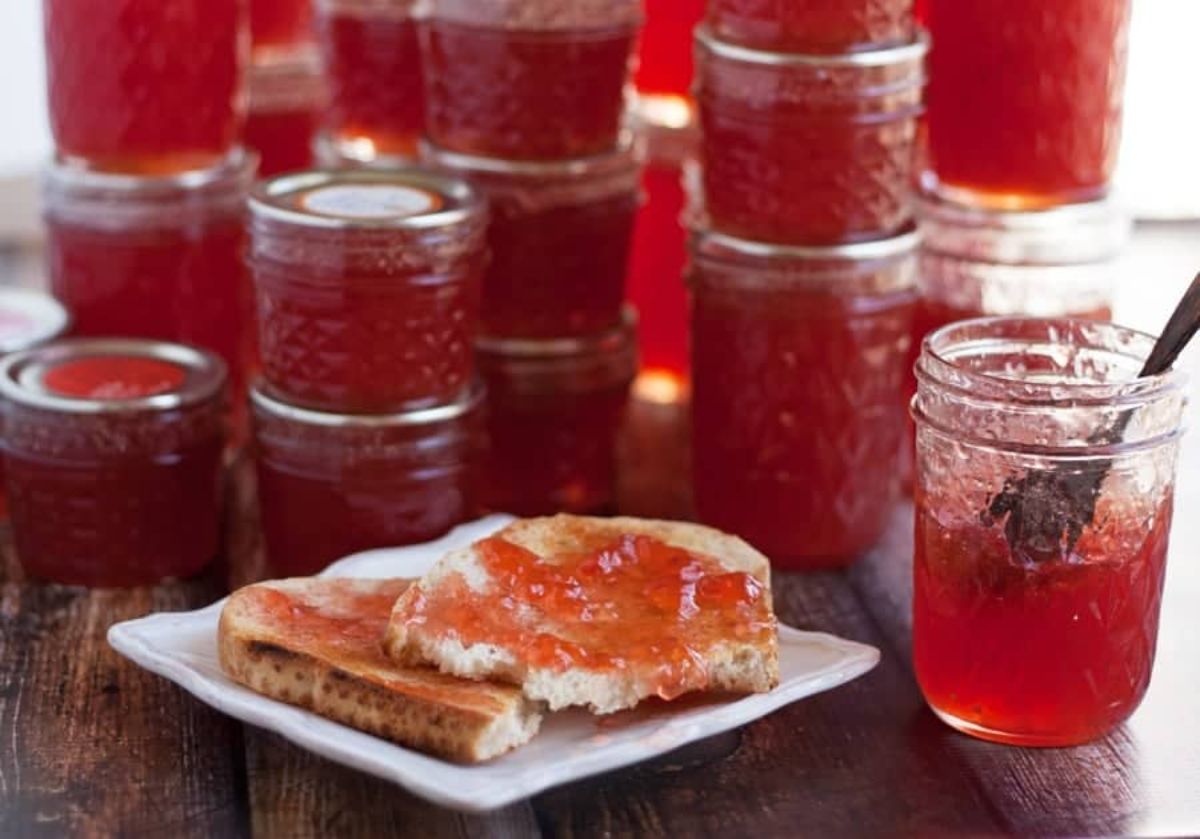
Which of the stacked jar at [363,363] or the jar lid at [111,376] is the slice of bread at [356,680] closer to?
the stacked jar at [363,363]

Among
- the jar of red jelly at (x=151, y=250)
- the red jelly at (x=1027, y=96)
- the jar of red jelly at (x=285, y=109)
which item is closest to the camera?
the red jelly at (x=1027, y=96)

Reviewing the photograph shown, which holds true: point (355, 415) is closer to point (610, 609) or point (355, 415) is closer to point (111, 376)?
point (111, 376)

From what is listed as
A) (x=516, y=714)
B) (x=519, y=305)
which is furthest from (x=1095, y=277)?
(x=516, y=714)

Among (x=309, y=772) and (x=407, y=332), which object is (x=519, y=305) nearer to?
(x=407, y=332)

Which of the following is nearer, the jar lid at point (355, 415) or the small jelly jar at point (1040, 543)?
the small jelly jar at point (1040, 543)

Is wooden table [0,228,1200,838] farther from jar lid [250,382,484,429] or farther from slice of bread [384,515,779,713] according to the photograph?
jar lid [250,382,484,429]

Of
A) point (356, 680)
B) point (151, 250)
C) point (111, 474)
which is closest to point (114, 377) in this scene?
point (111, 474)

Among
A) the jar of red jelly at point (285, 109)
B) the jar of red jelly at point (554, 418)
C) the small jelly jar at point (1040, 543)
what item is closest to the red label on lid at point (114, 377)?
the jar of red jelly at point (554, 418)
